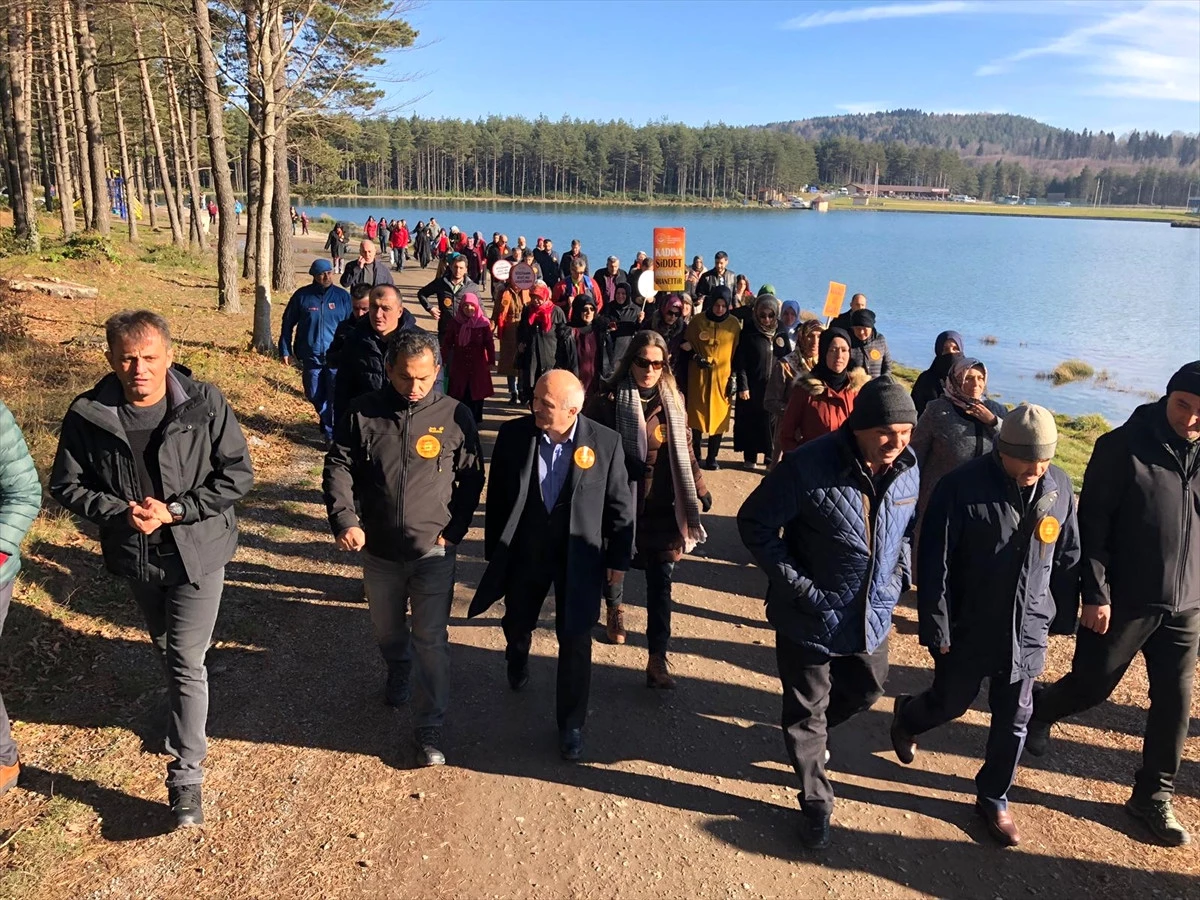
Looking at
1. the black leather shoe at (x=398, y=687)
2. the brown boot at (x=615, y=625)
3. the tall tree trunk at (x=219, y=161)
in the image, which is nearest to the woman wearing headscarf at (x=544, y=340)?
the brown boot at (x=615, y=625)

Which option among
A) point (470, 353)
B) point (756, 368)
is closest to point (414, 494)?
point (470, 353)

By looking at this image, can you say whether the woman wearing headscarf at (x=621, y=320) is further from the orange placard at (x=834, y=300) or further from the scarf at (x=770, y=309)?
the orange placard at (x=834, y=300)

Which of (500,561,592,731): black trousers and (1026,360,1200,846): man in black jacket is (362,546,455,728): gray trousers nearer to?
(500,561,592,731): black trousers

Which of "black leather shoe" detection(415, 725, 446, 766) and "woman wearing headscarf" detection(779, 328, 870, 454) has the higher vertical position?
"woman wearing headscarf" detection(779, 328, 870, 454)

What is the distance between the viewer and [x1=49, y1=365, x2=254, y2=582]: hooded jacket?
3.28m

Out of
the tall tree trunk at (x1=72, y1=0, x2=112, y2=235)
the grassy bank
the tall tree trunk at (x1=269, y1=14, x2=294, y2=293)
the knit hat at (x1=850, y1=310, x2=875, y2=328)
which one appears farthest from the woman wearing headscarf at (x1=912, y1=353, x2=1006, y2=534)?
the grassy bank

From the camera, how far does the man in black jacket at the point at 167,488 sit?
326 cm

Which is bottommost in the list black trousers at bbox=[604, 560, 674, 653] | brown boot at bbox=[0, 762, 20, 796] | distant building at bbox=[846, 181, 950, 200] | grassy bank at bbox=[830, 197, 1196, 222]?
brown boot at bbox=[0, 762, 20, 796]

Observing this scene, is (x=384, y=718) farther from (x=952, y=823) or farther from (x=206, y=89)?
(x=206, y=89)

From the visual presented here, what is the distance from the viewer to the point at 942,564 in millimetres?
3588

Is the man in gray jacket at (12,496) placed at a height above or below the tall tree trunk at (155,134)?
below

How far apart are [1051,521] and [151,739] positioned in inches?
171

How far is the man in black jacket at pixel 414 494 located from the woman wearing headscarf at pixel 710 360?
477cm

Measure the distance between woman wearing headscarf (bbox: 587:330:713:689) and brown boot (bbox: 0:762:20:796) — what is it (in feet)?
10.2
